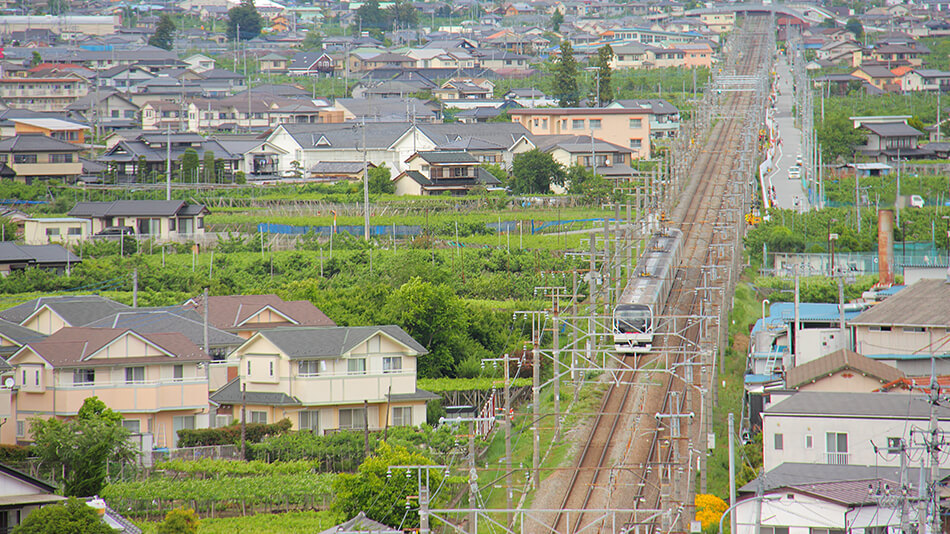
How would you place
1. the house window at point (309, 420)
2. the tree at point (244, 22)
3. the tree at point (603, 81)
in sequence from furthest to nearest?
the tree at point (244, 22), the tree at point (603, 81), the house window at point (309, 420)

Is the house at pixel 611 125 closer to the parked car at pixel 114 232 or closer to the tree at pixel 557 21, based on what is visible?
the parked car at pixel 114 232

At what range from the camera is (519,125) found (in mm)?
53531

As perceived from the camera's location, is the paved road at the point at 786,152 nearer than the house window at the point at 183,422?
No

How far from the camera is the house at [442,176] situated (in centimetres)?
4594

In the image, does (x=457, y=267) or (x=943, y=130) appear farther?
(x=943, y=130)

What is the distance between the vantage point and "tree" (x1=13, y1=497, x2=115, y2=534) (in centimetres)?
1505

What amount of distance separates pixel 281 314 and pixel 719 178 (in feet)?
61.2

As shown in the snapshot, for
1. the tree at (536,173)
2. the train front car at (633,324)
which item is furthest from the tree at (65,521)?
the tree at (536,173)

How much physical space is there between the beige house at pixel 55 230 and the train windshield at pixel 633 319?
21.0 m

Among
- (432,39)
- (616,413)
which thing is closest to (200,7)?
(432,39)

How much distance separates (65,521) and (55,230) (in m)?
25.5

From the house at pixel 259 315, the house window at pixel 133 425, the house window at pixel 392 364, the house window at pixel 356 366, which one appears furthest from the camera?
the house at pixel 259 315

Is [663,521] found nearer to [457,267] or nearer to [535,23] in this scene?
[457,267]

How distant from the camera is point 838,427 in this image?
1855 centimetres
